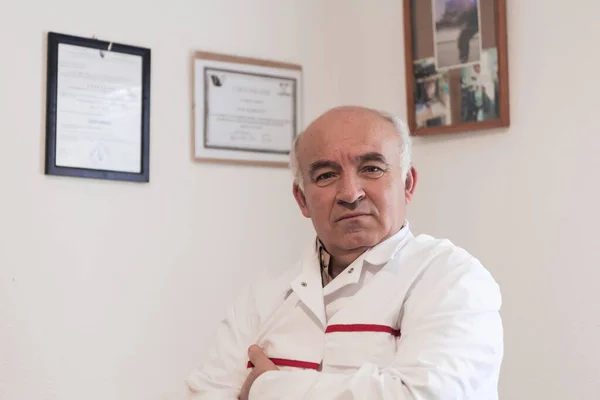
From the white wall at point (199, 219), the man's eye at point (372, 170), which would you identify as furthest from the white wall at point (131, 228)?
the man's eye at point (372, 170)

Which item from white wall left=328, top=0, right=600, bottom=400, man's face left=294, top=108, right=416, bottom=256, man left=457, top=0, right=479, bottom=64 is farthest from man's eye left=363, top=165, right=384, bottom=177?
man left=457, top=0, right=479, bottom=64

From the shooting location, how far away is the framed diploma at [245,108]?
2.26m

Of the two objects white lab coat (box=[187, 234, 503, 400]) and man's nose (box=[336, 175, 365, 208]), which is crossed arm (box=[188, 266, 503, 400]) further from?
man's nose (box=[336, 175, 365, 208])

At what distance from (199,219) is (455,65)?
3.13ft

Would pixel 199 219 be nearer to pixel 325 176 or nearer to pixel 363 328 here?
pixel 325 176

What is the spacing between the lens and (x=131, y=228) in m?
2.11

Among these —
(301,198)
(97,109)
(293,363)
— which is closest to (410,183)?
(301,198)

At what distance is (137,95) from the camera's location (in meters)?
2.14

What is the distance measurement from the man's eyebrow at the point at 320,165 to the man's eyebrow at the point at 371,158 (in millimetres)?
57

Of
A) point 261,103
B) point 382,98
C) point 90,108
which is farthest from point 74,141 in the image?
point 382,98

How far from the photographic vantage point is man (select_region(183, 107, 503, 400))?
1.29 metres

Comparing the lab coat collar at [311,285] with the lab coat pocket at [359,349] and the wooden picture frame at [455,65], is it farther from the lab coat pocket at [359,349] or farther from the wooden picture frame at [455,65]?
the wooden picture frame at [455,65]

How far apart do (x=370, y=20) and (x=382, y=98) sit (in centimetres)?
30

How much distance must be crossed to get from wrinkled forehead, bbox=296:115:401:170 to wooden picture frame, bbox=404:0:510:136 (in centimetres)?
63
